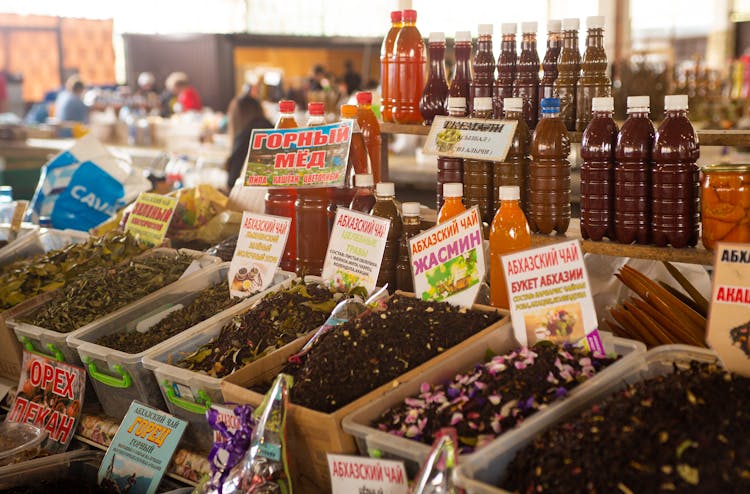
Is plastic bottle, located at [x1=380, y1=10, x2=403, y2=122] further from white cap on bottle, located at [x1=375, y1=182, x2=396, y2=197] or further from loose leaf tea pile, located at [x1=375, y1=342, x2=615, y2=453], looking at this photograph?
loose leaf tea pile, located at [x1=375, y1=342, x2=615, y2=453]

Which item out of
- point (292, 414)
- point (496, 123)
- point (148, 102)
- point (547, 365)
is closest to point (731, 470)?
point (547, 365)

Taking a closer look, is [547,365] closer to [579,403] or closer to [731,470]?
[579,403]

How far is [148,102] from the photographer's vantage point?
9.82 m

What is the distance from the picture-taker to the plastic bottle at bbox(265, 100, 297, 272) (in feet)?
8.36

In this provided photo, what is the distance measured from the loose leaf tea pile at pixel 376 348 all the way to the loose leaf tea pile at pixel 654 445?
36cm

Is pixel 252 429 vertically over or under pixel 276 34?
under

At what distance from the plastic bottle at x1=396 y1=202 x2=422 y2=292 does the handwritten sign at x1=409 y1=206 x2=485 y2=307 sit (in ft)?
0.87

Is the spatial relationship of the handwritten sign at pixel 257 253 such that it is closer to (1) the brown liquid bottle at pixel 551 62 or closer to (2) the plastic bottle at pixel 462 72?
(2) the plastic bottle at pixel 462 72

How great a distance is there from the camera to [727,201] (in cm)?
172

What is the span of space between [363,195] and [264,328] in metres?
0.54

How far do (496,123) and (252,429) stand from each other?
39.3 inches

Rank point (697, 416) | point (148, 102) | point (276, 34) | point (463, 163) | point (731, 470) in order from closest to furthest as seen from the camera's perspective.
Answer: point (731, 470), point (697, 416), point (463, 163), point (148, 102), point (276, 34)

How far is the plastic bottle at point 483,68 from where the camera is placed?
2.31m

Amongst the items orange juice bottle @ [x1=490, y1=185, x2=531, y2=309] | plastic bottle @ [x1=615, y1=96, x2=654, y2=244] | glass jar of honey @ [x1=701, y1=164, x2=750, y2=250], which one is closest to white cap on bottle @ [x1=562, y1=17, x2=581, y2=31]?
plastic bottle @ [x1=615, y1=96, x2=654, y2=244]
